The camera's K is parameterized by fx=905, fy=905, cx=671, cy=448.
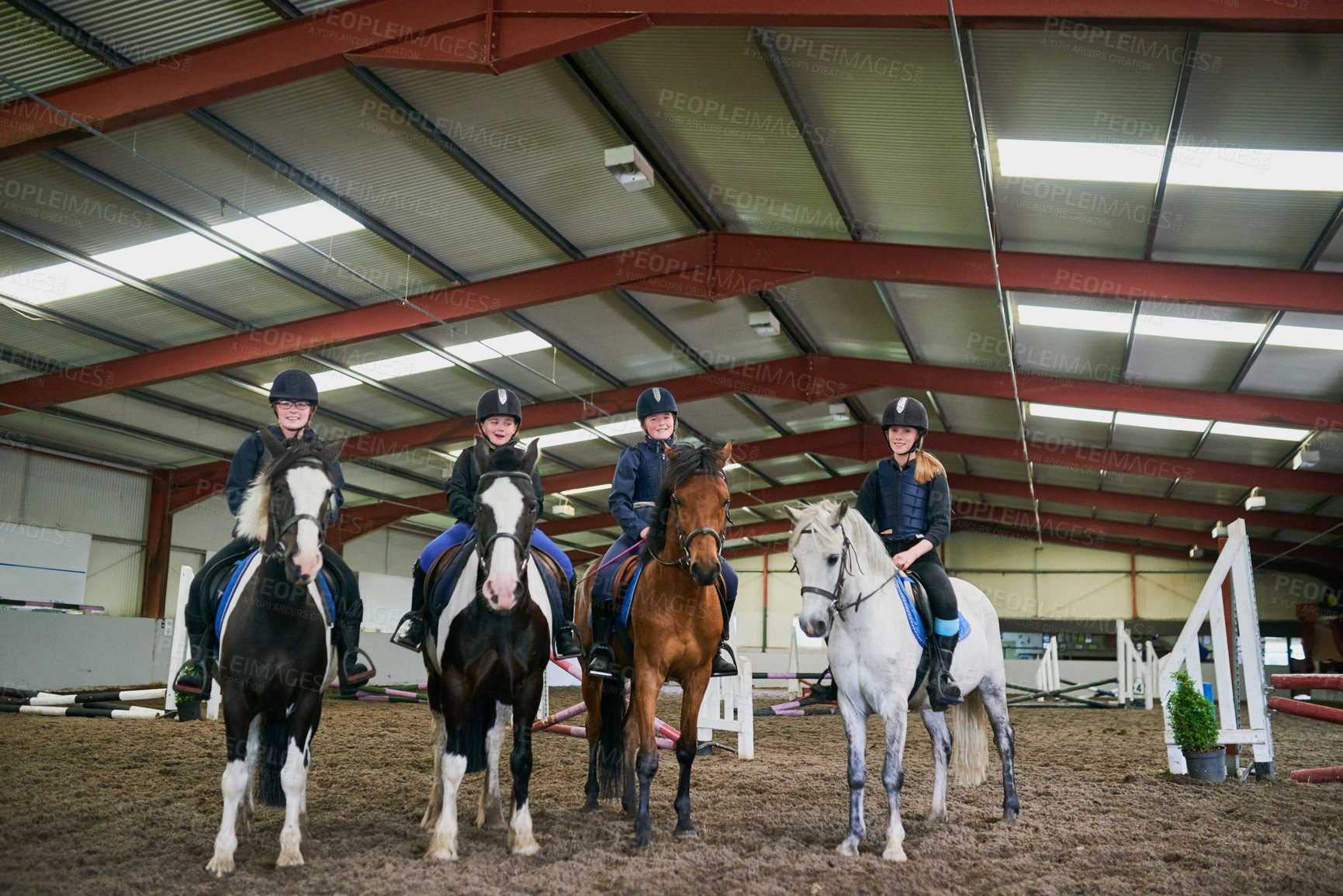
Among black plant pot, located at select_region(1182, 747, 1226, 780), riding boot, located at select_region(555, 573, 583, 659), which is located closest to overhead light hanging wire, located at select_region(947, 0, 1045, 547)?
riding boot, located at select_region(555, 573, 583, 659)

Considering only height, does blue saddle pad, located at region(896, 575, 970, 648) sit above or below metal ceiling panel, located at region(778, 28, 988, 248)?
below

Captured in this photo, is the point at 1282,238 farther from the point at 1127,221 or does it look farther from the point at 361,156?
the point at 361,156

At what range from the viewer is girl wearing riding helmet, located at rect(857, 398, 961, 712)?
508cm

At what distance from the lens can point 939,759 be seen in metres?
5.36

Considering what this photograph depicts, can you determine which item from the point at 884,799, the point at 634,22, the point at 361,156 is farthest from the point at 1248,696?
the point at 361,156

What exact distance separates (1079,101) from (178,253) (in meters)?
9.35

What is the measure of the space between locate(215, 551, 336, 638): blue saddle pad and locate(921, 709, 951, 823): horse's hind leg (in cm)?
343

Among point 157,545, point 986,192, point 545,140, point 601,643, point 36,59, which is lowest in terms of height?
point 601,643

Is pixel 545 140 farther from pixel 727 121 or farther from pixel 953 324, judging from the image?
pixel 953 324

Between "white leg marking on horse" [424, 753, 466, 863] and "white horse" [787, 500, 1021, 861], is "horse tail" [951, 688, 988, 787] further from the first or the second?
"white leg marking on horse" [424, 753, 466, 863]

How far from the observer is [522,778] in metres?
4.32

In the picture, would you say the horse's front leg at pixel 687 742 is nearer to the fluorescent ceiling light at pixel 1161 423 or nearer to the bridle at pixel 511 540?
the bridle at pixel 511 540

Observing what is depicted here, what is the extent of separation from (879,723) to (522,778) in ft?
32.4

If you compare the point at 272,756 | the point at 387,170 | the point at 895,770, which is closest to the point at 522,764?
the point at 272,756
